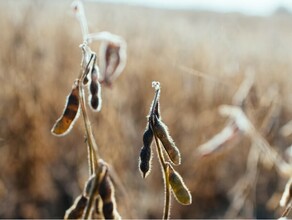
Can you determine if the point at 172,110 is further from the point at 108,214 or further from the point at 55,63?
the point at 108,214

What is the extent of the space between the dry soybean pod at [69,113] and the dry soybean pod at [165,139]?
0.10 meters

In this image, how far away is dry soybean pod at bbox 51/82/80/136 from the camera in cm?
51

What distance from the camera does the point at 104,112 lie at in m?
1.34

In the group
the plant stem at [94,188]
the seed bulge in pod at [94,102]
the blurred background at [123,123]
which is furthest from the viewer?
the blurred background at [123,123]

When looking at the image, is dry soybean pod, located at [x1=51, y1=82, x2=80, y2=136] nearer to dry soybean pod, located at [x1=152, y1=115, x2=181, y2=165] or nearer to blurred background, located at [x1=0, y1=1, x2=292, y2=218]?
dry soybean pod, located at [x1=152, y1=115, x2=181, y2=165]

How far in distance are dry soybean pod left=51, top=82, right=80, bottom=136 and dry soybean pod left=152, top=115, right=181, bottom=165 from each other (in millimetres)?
97

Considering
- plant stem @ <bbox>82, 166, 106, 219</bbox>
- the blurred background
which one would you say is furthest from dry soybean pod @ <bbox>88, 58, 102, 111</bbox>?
the blurred background

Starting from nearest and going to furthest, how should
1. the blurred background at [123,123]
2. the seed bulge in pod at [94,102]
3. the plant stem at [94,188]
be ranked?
the plant stem at [94,188], the seed bulge in pod at [94,102], the blurred background at [123,123]

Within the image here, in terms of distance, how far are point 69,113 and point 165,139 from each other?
0.36 ft

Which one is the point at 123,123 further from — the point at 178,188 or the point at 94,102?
the point at 178,188

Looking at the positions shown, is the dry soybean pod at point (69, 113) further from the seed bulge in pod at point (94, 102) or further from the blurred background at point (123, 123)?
the blurred background at point (123, 123)

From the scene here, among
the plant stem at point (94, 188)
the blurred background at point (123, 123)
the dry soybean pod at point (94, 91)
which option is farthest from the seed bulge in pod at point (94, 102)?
the blurred background at point (123, 123)

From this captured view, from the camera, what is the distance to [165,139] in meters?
0.44

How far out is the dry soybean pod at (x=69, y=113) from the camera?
51 cm
